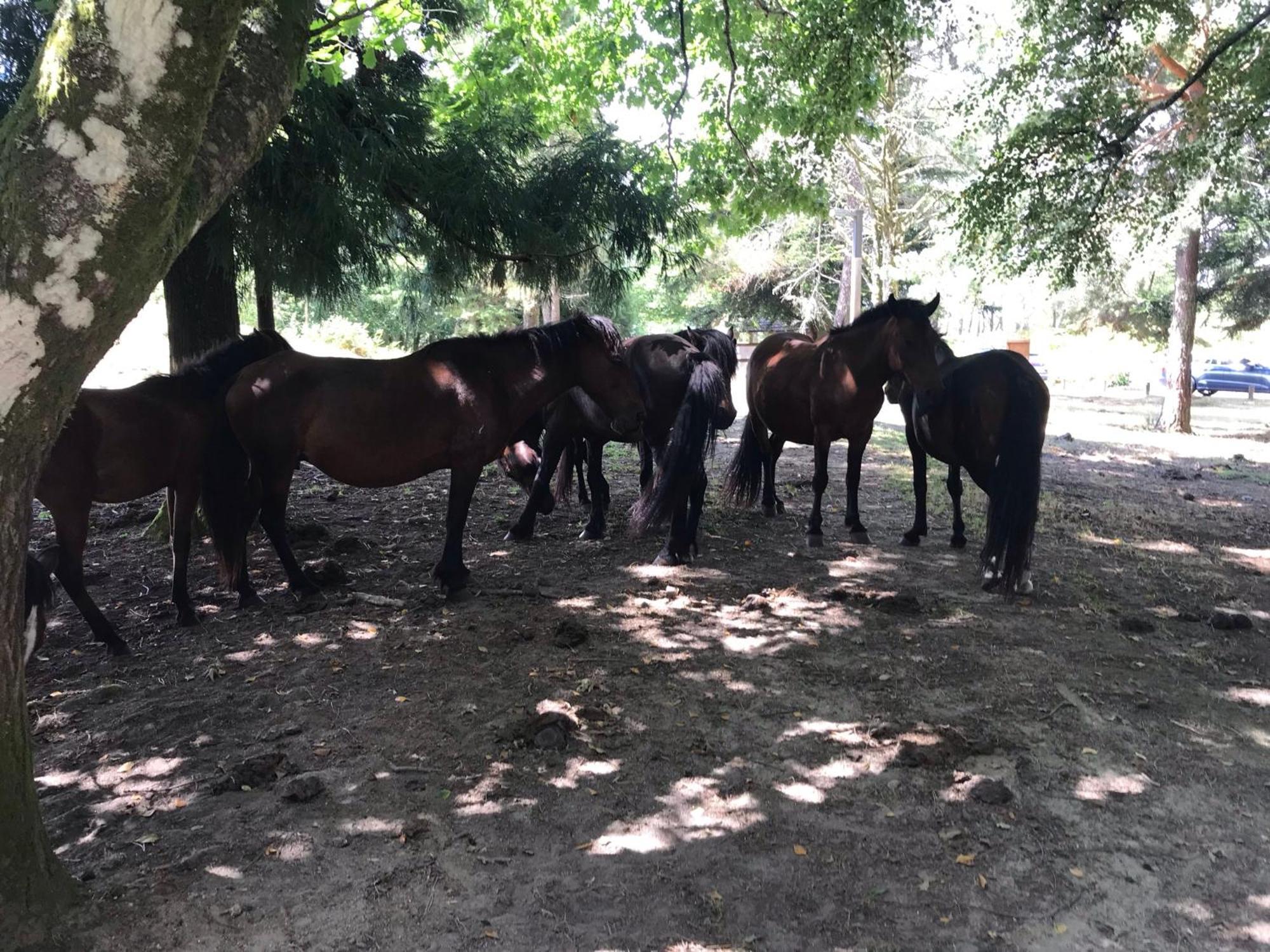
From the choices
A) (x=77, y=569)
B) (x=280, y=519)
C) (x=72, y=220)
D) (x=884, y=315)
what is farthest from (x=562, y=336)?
(x=72, y=220)

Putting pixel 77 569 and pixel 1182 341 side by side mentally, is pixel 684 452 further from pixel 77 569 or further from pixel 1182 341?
pixel 1182 341

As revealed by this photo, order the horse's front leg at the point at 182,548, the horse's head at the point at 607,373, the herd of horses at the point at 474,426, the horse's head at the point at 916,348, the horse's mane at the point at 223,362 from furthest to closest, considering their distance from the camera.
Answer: the horse's head at the point at 916,348 → the horse's head at the point at 607,373 → the horse's mane at the point at 223,362 → the horse's front leg at the point at 182,548 → the herd of horses at the point at 474,426

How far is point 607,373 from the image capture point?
6.77m

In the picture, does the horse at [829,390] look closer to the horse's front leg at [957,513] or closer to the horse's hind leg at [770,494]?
the horse's hind leg at [770,494]

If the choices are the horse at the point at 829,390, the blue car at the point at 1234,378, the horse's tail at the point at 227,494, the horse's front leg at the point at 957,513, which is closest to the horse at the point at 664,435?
the horse at the point at 829,390

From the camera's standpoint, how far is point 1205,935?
9.60 feet

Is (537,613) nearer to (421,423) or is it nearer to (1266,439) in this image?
(421,423)

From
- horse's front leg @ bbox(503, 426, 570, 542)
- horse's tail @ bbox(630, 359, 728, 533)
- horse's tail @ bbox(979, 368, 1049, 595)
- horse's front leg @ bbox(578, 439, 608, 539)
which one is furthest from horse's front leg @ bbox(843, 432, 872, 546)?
horse's front leg @ bbox(503, 426, 570, 542)

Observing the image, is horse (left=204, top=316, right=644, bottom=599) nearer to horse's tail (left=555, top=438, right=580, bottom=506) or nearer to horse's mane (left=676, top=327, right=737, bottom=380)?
horse's mane (left=676, top=327, right=737, bottom=380)

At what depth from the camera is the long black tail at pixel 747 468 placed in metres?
9.27

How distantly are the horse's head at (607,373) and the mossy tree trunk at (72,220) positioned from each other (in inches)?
161

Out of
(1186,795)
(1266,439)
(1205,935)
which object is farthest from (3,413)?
(1266,439)

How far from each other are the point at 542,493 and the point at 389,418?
2132mm

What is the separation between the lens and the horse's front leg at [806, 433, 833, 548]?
319 inches
